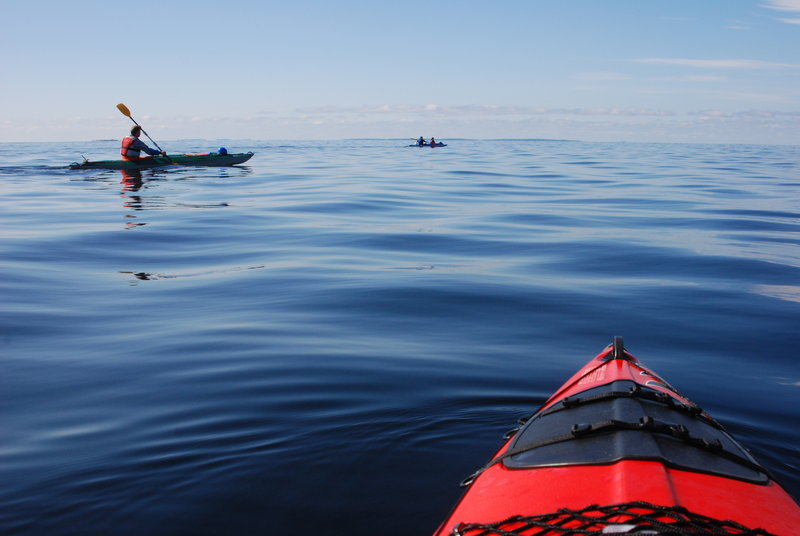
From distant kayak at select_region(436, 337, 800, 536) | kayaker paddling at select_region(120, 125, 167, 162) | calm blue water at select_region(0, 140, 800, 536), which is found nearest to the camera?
distant kayak at select_region(436, 337, 800, 536)

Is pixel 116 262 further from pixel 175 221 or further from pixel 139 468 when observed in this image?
pixel 139 468

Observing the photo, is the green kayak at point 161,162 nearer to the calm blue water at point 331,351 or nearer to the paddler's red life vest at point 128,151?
the paddler's red life vest at point 128,151

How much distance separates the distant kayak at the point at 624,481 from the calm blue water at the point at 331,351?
3.11 ft

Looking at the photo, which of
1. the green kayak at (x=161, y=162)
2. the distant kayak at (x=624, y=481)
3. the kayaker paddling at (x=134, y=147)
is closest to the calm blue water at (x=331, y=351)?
the distant kayak at (x=624, y=481)

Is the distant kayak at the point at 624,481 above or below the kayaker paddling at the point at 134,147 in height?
below

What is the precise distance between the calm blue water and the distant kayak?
0.95m

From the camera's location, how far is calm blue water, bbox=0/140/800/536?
3.87m

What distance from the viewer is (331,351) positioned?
627 centimetres

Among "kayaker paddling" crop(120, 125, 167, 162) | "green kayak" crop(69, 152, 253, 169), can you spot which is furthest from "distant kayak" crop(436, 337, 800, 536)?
"green kayak" crop(69, 152, 253, 169)

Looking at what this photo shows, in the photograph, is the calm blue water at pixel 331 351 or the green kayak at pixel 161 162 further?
the green kayak at pixel 161 162

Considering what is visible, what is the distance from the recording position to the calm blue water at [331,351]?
3.87 metres

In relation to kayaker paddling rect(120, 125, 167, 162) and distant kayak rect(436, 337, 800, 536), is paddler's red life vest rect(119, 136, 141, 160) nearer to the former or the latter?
kayaker paddling rect(120, 125, 167, 162)

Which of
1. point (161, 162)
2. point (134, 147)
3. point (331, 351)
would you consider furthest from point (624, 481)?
point (161, 162)

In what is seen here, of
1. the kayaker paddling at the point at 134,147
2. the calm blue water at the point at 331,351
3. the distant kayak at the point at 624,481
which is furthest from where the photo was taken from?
the kayaker paddling at the point at 134,147
